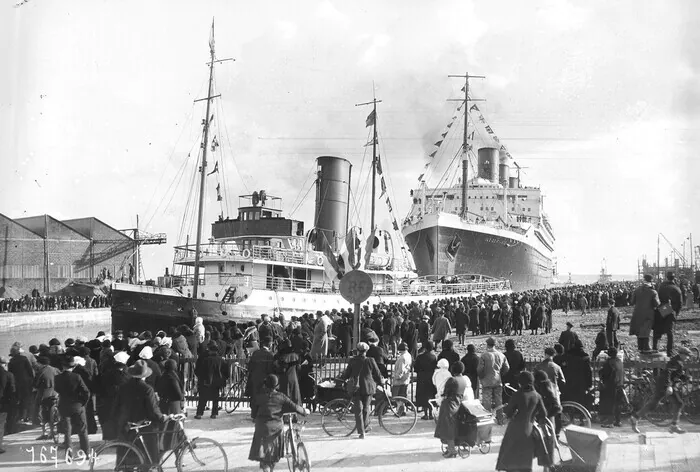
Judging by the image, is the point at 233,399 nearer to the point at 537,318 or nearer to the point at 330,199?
the point at 537,318

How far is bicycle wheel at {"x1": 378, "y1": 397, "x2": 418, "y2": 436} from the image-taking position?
30.8 feet

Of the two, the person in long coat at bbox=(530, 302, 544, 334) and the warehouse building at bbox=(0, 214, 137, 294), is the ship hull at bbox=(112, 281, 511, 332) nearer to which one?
the person in long coat at bbox=(530, 302, 544, 334)

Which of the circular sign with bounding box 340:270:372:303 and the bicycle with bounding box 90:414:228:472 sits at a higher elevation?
the circular sign with bounding box 340:270:372:303

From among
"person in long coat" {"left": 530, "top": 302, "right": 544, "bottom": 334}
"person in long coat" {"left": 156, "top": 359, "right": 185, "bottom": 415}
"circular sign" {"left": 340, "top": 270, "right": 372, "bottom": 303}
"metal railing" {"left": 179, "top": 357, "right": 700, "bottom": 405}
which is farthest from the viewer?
Result: "person in long coat" {"left": 530, "top": 302, "right": 544, "bottom": 334}

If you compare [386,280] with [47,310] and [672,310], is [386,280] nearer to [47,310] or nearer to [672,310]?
[47,310]

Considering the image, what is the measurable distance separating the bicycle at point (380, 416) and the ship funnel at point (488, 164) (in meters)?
61.0

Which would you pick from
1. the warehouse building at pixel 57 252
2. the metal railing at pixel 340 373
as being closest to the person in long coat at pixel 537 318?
the metal railing at pixel 340 373

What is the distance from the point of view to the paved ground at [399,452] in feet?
24.7

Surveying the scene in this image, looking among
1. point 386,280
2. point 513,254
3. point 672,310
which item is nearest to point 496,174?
point 513,254

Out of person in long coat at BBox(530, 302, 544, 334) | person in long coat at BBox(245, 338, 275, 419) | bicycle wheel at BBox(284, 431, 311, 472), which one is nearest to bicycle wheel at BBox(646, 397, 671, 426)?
bicycle wheel at BBox(284, 431, 311, 472)

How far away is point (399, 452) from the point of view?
824 cm

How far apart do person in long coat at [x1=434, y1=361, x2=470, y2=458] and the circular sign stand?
3.15 meters

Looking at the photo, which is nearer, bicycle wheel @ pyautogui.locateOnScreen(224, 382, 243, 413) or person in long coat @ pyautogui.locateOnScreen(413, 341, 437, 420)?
person in long coat @ pyautogui.locateOnScreen(413, 341, 437, 420)

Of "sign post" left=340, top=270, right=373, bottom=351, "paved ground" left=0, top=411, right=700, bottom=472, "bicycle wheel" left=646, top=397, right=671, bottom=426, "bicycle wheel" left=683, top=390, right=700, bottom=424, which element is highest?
"sign post" left=340, top=270, right=373, bottom=351
